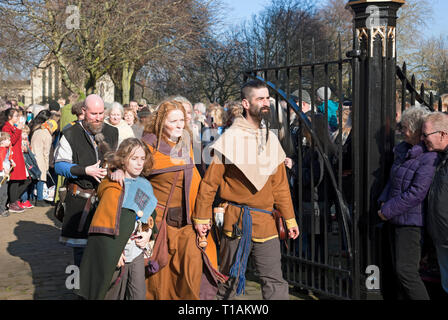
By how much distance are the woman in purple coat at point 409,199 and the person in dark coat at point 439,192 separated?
0.25 ft

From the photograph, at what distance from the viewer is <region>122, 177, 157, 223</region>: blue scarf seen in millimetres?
4516

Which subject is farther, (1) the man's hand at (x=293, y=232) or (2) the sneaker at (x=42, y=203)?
(2) the sneaker at (x=42, y=203)

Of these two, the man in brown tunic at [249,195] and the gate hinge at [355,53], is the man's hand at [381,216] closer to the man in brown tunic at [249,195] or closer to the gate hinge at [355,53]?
the man in brown tunic at [249,195]

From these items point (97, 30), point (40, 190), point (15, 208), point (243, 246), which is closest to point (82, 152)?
point (243, 246)

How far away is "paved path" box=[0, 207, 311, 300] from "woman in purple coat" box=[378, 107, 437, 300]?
51.4 inches

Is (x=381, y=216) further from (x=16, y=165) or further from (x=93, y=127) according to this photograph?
(x=16, y=165)

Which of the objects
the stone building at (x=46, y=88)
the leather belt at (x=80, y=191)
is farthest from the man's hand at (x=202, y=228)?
the stone building at (x=46, y=88)

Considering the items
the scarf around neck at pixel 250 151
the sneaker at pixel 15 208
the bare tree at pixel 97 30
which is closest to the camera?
the scarf around neck at pixel 250 151

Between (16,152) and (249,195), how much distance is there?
296 inches

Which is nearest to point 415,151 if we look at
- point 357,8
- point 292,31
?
point 357,8

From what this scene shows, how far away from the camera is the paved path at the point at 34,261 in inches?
238

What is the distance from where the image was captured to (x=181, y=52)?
24.2 metres

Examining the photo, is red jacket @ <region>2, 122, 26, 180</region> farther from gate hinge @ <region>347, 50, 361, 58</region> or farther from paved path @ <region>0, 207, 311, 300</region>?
gate hinge @ <region>347, 50, 361, 58</region>
